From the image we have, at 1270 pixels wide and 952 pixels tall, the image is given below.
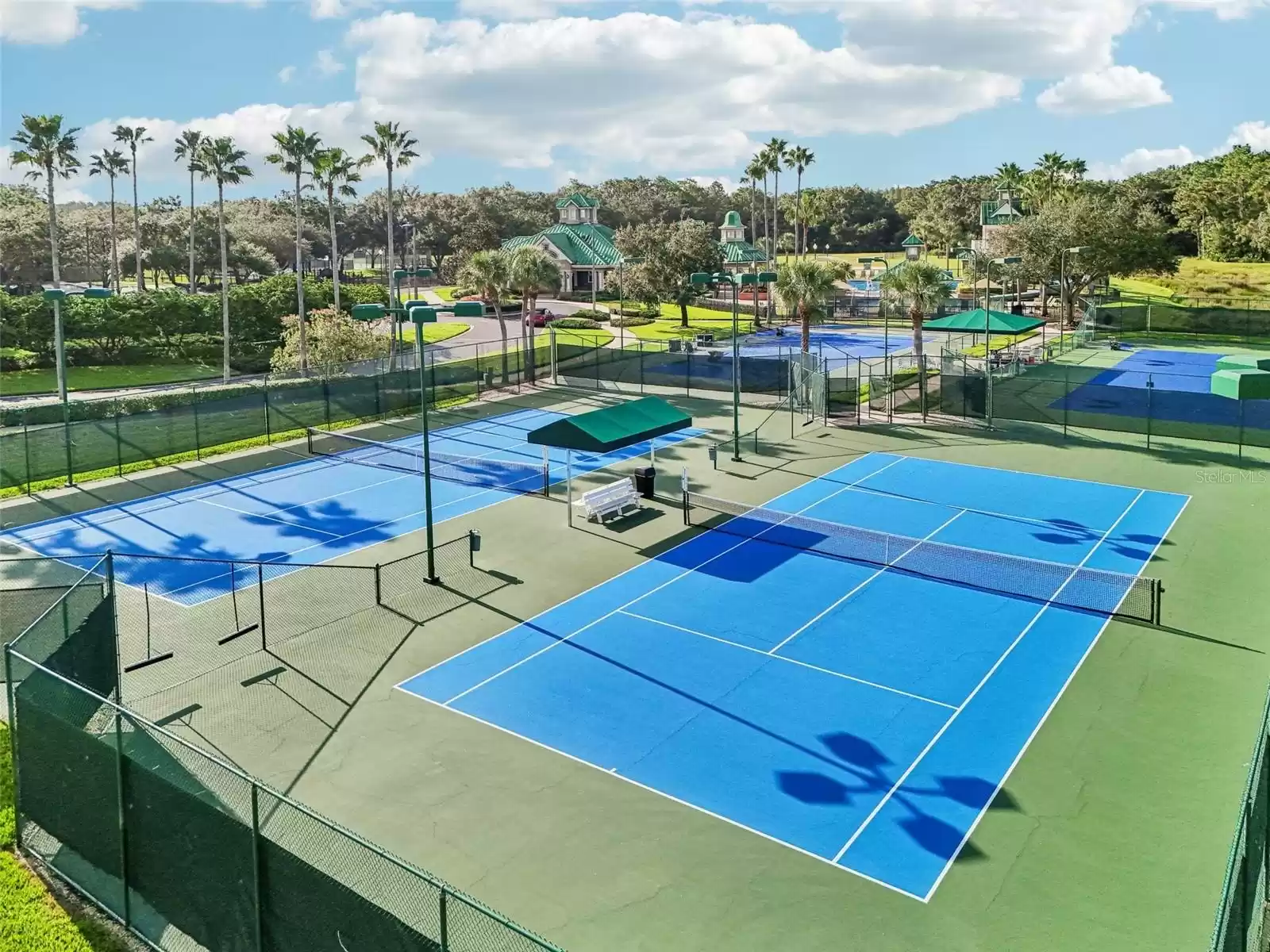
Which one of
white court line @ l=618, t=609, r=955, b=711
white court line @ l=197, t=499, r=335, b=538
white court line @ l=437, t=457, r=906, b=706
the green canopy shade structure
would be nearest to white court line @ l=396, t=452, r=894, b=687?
white court line @ l=437, t=457, r=906, b=706

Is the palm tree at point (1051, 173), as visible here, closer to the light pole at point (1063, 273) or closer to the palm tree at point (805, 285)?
the light pole at point (1063, 273)

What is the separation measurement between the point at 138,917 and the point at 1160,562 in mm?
21348

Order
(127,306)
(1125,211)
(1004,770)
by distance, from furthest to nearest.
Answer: (1125,211) < (127,306) < (1004,770)

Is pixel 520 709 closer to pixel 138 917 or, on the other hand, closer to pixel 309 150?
pixel 138 917

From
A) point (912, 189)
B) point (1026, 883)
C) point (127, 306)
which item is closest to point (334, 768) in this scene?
point (1026, 883)

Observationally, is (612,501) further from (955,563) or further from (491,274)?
(491,274)

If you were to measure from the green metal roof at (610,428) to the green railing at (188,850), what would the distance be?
14.3 m

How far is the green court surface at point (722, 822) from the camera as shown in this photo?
11.6 metres

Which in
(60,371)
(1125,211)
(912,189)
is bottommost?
(60,371)

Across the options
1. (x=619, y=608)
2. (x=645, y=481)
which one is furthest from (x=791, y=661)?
(x=645, y=481)

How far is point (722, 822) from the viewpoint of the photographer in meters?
13.5

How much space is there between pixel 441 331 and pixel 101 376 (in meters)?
26.3

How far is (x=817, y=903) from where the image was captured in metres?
11.9

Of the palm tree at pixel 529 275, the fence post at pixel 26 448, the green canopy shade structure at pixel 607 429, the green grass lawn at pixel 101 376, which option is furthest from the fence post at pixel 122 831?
the green grass lawn at pixel 101 376
